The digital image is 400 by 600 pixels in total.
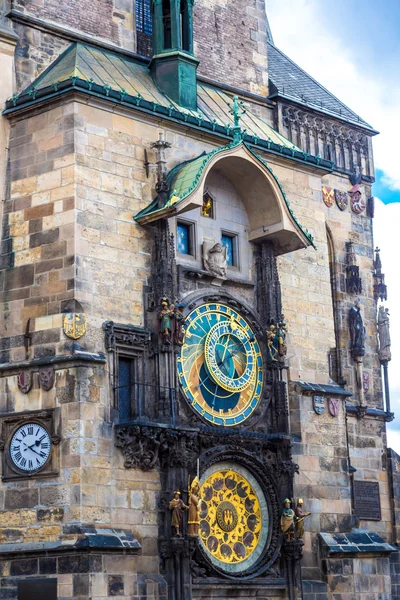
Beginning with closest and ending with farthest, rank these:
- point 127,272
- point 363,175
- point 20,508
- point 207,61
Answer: point 20,508
point 127,272
point 207,61
point 363,175

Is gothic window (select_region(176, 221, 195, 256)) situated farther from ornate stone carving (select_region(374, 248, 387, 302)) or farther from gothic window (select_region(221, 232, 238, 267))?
ornate stone carving (select_region(374, 248, 387, 302))

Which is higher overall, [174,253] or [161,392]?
[174,253]

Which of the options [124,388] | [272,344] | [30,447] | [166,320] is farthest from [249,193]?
[30,447]

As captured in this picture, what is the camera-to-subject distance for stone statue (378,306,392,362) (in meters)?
32.1

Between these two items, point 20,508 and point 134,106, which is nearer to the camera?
point 20,508

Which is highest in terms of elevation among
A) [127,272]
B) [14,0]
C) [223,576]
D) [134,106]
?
[14,0]

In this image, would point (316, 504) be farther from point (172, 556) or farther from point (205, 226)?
point (205, 226)

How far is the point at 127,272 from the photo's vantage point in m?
23.8

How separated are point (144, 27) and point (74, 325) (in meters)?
8.52

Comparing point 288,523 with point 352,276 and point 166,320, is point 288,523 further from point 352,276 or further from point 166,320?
point 352,276

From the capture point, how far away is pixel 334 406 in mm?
26859

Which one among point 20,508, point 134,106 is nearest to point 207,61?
point 134,106

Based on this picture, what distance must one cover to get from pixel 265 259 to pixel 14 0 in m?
7.23

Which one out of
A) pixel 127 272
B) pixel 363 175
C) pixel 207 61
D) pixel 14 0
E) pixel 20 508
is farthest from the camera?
pixel 363 175
